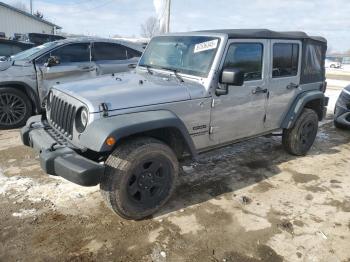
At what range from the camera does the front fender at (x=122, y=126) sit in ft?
9.18

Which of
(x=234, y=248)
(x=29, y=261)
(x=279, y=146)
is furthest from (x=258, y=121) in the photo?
(x=29, y=261)

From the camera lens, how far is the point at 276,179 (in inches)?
178

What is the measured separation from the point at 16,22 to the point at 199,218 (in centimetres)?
2654

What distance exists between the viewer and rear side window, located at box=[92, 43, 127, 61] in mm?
7203

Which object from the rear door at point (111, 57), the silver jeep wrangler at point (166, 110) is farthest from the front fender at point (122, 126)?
the rear door at point (111, 57)

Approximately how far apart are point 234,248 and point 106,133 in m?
1.57

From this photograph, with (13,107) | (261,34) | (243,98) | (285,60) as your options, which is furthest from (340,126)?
(13,107)

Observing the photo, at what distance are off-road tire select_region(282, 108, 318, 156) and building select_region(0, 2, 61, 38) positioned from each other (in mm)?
23755

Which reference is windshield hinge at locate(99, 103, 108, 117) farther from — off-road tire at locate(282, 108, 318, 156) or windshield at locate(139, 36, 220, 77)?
off-road tire at locate(282, 108, 318, 156)

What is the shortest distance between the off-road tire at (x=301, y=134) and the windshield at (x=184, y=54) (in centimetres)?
217

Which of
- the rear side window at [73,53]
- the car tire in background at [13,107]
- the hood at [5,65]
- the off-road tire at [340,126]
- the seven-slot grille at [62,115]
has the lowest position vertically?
the off-road tire at [340,126]

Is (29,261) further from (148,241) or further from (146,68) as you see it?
(146,68)

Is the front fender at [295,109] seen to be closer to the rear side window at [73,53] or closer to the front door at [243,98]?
the front door at [243,98]

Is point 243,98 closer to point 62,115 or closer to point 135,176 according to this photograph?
point 135,176
